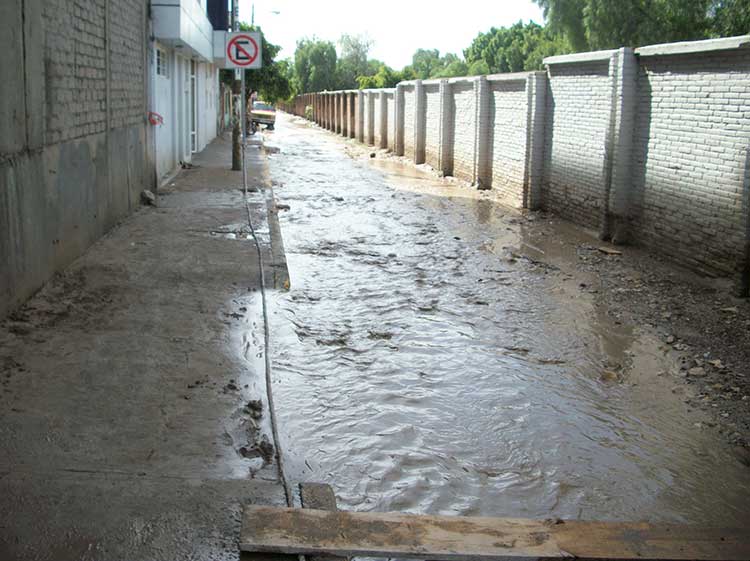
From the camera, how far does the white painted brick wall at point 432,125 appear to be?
985 inches

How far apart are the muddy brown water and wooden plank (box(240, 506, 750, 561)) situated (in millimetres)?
572

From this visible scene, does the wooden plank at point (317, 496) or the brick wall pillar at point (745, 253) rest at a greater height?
the brick wall pillar at point (745, 253)

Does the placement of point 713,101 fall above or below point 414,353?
above

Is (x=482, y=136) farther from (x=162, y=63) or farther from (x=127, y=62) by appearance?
(x=127, y=62)

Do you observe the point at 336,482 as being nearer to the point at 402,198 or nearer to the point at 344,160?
the point at 402,198

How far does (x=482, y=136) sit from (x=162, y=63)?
7.32m

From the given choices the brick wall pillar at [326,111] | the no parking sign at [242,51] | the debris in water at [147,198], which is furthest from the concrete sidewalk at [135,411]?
the brick wall pillar at [326,111]

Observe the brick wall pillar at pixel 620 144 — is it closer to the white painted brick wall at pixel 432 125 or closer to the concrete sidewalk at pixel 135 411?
the concrete sidewalk at pixel 135 411

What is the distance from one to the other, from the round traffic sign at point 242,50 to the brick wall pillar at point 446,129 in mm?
6334

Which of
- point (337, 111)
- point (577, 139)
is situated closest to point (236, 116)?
point (577, 139)

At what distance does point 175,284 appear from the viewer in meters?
8.33

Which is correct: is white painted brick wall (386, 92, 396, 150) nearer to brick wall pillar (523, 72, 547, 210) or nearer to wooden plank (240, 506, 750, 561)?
brick wall pillar (523, 72, 547, 210)

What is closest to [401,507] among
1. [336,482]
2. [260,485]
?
[336,482]

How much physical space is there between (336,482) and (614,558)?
1699mm
